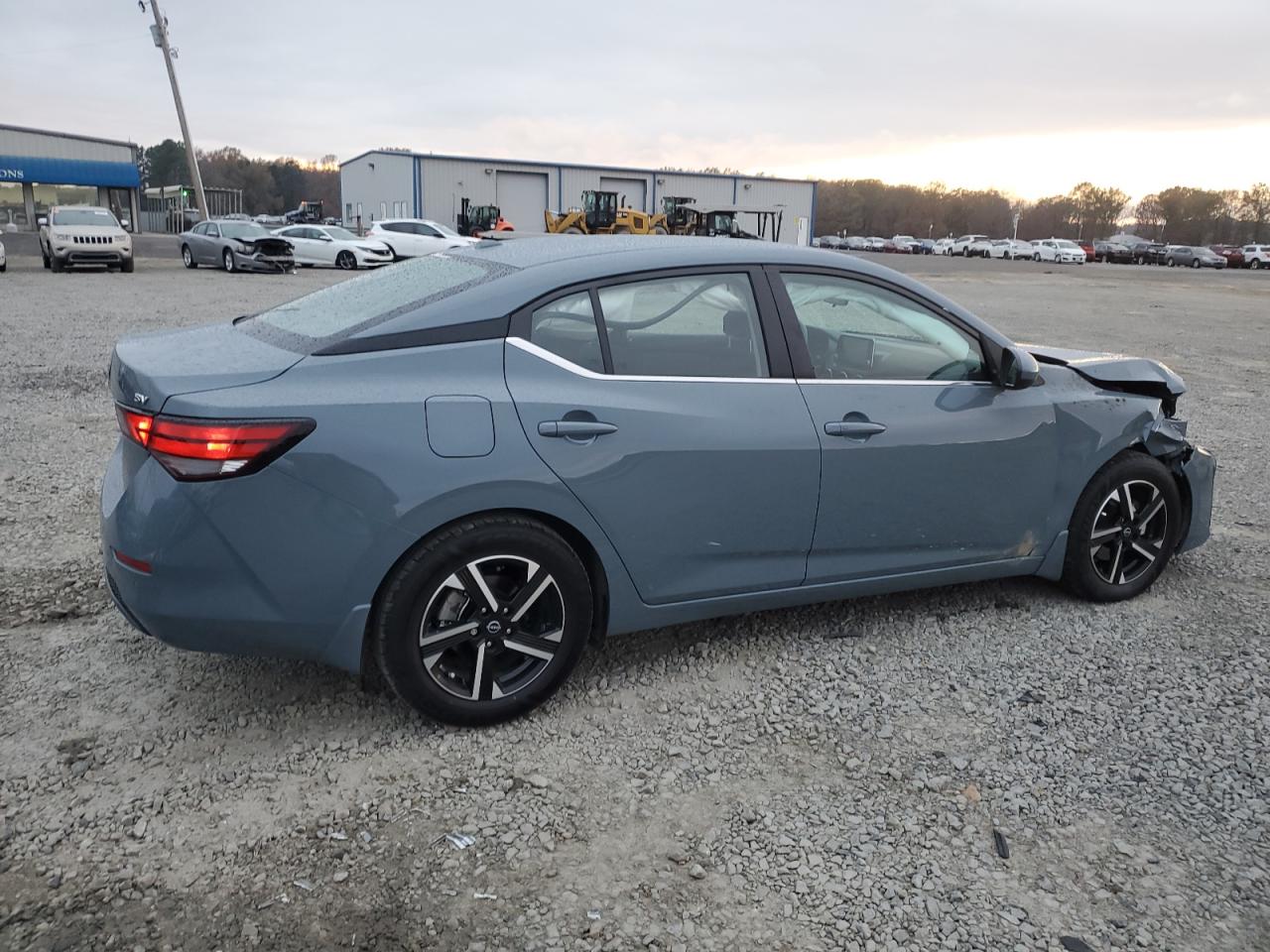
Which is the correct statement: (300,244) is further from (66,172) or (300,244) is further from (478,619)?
(66,172)

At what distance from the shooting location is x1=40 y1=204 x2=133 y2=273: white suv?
77.5ft

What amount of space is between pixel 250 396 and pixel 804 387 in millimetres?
1866

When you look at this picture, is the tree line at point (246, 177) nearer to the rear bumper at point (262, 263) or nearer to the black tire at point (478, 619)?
the rear bumper at point (262, 263)

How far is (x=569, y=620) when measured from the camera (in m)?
3.25

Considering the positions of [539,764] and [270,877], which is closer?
[270,877]

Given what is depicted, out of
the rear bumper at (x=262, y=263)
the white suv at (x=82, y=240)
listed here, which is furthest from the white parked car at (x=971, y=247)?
the white suv at (x=82, y=240)

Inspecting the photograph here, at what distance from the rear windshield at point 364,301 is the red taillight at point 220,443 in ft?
1.17

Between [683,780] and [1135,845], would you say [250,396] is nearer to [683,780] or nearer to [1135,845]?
[683,780]

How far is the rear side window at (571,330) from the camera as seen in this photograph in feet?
10.5

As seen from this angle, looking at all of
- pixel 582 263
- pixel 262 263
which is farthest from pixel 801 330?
pixel 262 263

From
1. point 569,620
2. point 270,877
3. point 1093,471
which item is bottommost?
point 270,877

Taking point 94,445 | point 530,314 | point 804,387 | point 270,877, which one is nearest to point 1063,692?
point 804,387

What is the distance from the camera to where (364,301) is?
3.49 meters

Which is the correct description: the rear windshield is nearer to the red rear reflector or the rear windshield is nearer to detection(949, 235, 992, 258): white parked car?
the red rear reflector
